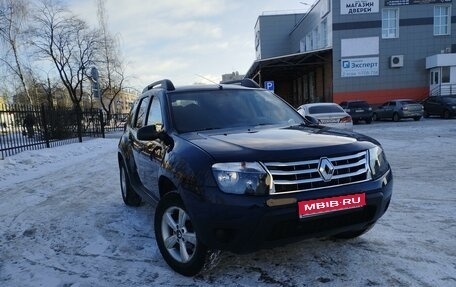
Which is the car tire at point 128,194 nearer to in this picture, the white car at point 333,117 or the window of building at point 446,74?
the white car at point 333,117

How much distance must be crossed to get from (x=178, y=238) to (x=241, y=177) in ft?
3.28

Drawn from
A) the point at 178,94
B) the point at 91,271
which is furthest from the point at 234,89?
the point at 91,271

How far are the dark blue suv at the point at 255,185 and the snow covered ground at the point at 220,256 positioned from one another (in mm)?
339

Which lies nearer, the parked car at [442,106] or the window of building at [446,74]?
the parked car at [442,106]

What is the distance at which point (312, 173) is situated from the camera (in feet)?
10.4

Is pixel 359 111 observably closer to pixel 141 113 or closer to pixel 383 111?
pixel 383 111

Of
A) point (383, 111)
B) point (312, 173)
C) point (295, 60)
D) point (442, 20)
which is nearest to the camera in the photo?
point (312, 173)

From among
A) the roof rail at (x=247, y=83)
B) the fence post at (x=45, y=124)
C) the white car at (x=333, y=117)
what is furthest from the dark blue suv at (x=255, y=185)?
the fence post at (x=45, y=124)

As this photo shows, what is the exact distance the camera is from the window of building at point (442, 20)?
33.5 m

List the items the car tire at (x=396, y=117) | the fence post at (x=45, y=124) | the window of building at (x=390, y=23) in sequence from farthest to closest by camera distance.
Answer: the window of building at (x=390, y=23) → the car tire at (x=396, y=117) → the fence post at (x=45, y=124)

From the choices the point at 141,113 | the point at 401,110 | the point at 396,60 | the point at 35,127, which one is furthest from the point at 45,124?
the point at 396,60

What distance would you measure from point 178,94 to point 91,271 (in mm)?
2094

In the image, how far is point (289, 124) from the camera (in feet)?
14.7

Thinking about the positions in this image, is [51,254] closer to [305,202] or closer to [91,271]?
[91,271]
